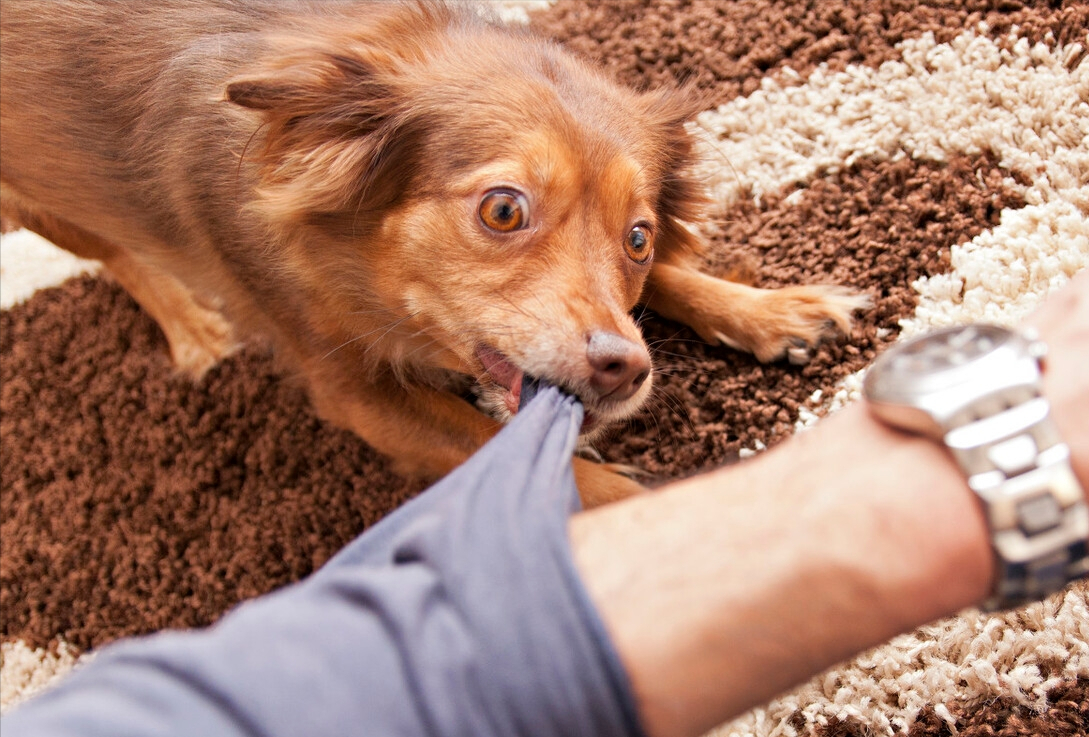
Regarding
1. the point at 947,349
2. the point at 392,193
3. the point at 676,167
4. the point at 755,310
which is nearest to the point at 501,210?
the point at 392,193

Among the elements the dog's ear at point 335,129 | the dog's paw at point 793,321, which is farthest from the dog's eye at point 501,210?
the dog's paw at point 793,321

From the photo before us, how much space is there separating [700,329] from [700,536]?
→ 1.37 meters

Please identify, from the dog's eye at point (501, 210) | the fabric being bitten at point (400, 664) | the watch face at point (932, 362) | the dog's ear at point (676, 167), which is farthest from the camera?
the dog's ear at point (676, 167)

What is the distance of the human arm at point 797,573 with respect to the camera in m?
0.88

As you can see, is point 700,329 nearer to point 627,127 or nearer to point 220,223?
point 627,127

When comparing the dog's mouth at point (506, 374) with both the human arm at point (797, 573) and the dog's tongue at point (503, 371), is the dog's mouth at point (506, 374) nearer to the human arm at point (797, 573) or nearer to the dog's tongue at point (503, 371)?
the dog's tongue at point (503, 371)

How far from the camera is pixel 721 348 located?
2.26 metres

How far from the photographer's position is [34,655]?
2287mm

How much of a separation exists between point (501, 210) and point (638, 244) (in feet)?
1.23

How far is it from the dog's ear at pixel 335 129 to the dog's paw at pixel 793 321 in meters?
1.01

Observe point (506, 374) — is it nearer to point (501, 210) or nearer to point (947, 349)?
point (501, 210)

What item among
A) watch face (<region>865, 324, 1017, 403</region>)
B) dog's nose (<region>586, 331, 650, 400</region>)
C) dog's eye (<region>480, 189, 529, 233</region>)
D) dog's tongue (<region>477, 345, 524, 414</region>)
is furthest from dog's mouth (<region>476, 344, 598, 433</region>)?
watch face (<region>865, 324, 1017, 403</region>)

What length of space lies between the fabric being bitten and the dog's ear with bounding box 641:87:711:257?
146cm

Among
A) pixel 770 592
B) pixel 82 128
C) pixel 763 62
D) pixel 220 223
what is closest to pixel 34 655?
pixel 220 223
